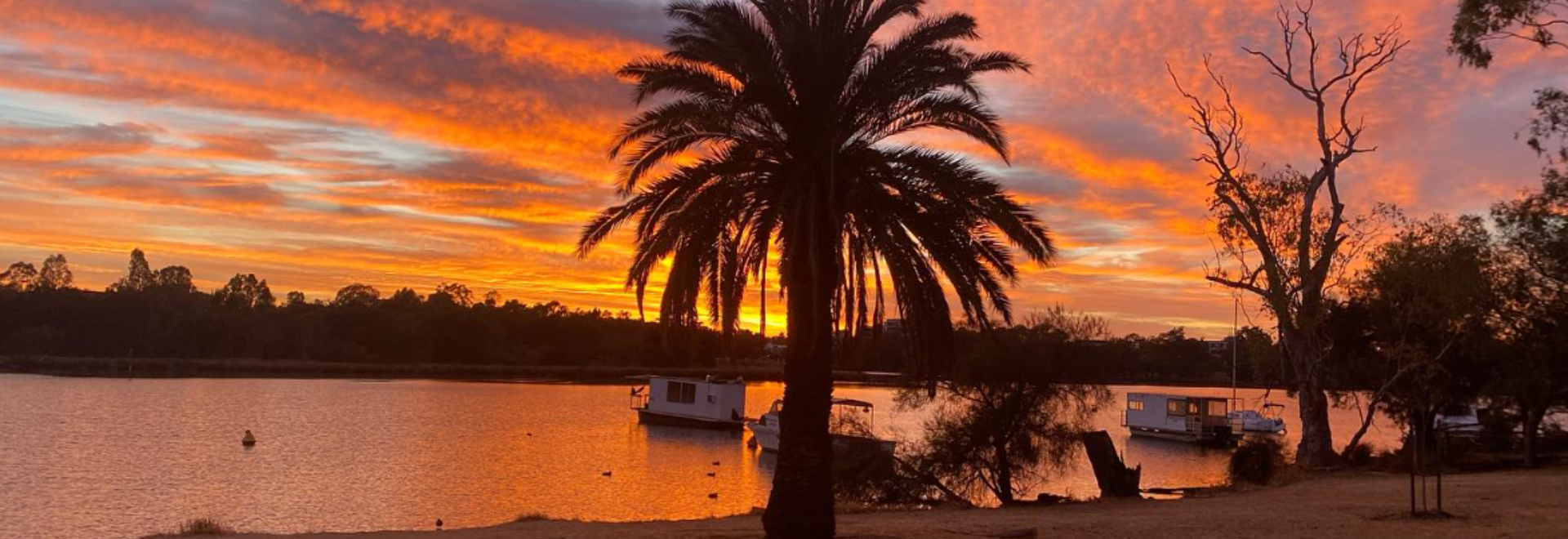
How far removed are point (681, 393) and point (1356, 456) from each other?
46027 millimetres

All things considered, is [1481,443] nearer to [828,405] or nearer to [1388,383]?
[1388,383]

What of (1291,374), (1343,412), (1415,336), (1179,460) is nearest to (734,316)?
(1415,336)

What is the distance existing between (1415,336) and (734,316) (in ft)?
92.2

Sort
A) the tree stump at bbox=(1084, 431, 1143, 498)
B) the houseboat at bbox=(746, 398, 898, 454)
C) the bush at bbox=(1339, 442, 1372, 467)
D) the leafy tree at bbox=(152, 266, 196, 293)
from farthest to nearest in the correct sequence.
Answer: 1. the leafy tree at bbox=(152, 266, 196, 293)
2. the bush at bbox=(1339, 442, 1372, 467)
3. the houseboat at bbox=(746, 398, 898, 454)
4. the tree stump at bbox=(1084, 431, 1143, 498)

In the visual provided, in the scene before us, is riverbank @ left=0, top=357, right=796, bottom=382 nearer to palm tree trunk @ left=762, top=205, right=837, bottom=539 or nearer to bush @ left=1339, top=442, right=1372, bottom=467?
bush @ left=1339, top=442, right=1372, bottom=467

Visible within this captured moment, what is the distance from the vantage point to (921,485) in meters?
30.0

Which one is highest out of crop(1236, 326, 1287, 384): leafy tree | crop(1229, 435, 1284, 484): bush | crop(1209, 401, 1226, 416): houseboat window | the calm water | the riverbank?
crop(1236, 326, 1287, 384): leafy tree

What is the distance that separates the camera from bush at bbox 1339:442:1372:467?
37.2 metres

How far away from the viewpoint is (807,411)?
15.7m

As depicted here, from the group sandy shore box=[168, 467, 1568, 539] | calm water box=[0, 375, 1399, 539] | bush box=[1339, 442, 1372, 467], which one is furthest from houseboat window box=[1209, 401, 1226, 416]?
sandy shore box=[168, 467, 1568, 539]

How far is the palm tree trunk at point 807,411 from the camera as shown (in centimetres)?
1559

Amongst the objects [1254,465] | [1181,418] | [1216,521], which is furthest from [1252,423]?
[1216,521]

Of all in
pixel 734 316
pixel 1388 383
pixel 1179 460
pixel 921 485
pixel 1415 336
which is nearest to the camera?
pixel 734 316

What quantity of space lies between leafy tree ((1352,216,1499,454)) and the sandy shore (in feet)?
25.8
